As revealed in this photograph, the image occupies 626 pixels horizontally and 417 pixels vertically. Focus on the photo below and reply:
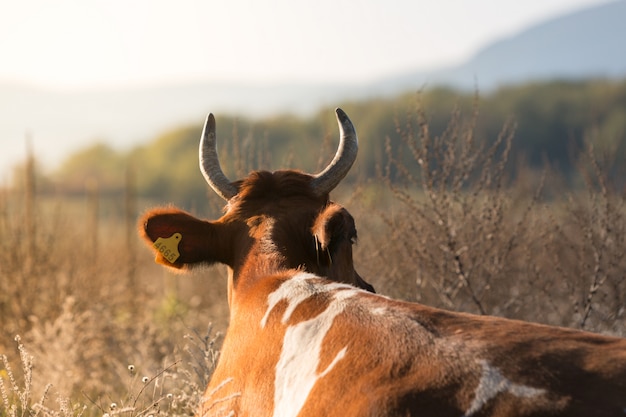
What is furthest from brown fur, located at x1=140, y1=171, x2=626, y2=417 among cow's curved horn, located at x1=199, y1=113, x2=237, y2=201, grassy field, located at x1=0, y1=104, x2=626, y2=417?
grassy field, located at x1=0, y1=104, x2=626, y2=417

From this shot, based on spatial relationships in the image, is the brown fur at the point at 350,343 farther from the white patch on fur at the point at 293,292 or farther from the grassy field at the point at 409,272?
the grassy field at the point at 409,272

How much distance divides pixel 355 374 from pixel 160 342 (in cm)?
676

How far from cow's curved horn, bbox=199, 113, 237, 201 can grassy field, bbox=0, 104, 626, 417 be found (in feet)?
2.91

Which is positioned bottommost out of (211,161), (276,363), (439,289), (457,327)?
(439,289)

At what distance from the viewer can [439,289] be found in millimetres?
7535

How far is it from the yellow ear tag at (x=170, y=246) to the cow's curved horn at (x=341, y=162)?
0.72m

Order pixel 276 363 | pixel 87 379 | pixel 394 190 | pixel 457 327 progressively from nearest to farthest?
pixel 457 327 → pixel 276 363 → pixel 394 190 → pixel 87 379

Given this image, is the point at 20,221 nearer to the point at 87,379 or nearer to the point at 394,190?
the point at 87,379

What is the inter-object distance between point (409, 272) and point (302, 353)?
189 inches

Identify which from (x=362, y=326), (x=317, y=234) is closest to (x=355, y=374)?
(x=362, y=326)

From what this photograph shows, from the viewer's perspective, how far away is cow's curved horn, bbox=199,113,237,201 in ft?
15.9

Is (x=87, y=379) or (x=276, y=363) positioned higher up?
(x=276, y=363)

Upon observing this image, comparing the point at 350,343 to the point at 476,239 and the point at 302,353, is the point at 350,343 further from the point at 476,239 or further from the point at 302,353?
the point at 476,239

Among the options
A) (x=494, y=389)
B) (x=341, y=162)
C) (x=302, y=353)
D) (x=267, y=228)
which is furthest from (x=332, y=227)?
(x=494, y=389)
